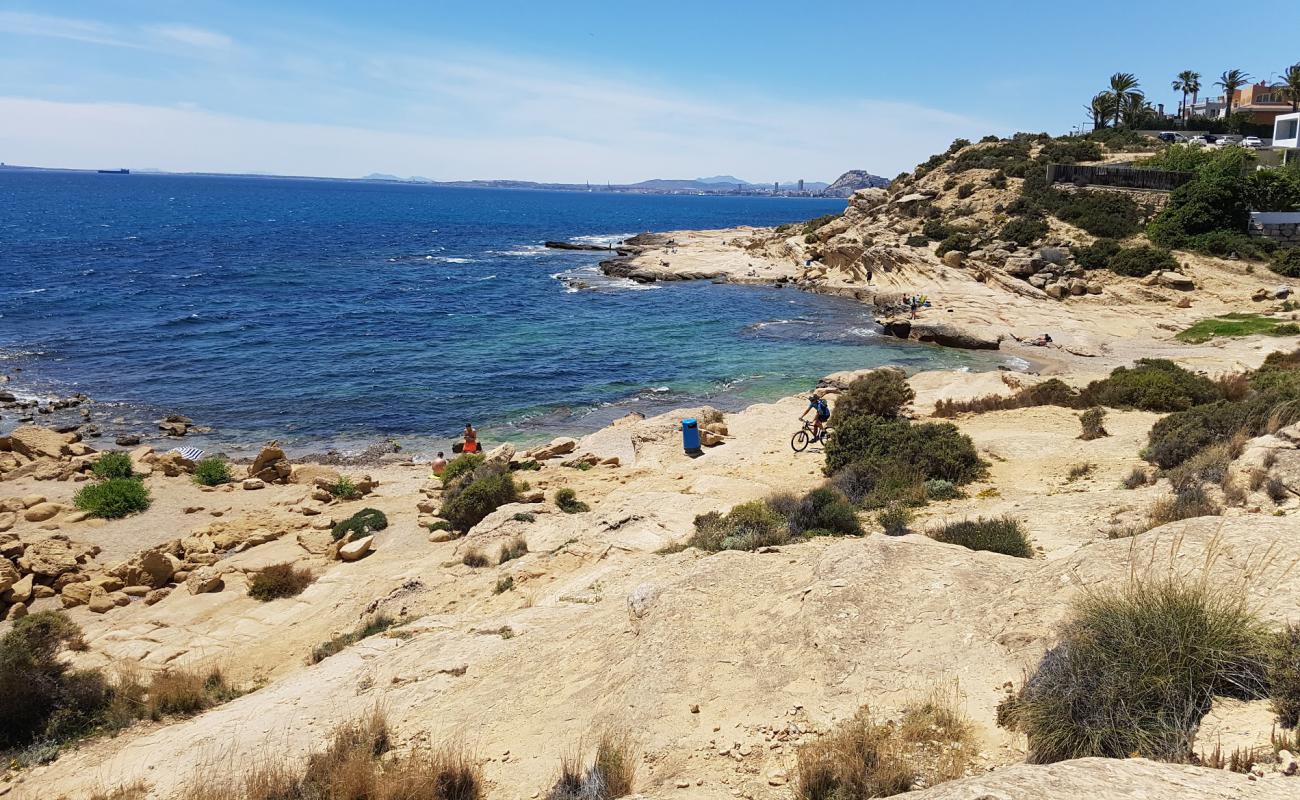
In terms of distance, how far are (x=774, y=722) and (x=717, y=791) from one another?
962mm

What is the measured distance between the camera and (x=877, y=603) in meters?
8.25

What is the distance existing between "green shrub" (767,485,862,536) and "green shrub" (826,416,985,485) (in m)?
3.11

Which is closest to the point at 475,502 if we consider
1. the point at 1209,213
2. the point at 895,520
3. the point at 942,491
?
the point at 895,520

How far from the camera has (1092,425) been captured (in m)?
17.4

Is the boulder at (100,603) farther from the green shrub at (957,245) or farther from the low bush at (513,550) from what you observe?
the green shrub at (957,245)

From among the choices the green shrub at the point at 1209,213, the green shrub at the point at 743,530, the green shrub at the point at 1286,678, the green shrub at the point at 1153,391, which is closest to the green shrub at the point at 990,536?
the green shrub at the point at 743,530

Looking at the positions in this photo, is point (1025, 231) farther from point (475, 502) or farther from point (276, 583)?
point (276, 583)

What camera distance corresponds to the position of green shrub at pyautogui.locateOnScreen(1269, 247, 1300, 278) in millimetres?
41959

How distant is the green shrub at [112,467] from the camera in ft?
69.3

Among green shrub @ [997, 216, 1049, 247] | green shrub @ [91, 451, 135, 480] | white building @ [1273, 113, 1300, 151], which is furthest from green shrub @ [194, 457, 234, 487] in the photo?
white building @ [1273, 113, 1300, 151]

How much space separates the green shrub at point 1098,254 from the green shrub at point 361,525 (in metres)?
44.7

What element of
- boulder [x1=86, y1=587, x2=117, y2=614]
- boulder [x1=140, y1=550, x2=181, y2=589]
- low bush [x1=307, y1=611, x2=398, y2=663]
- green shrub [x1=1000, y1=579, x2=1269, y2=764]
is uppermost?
green shrub [x1=1000, y1=579, x2=1269, y2=764]

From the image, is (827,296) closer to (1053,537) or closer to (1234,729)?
(1053,537)

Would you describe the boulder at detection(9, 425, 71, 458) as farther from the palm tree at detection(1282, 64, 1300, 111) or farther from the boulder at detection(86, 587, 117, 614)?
the palm tree at detection(1282, 64, 1300, 111)
